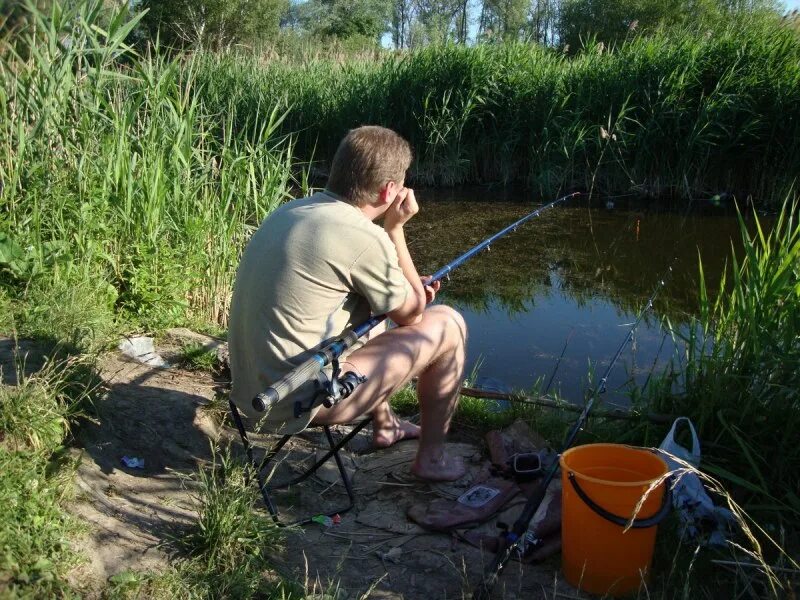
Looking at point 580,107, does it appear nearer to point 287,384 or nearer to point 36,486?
point 287,384

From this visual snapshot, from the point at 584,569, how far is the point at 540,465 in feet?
2.23

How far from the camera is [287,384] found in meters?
2.06

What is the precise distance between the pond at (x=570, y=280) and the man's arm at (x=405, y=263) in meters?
1.18

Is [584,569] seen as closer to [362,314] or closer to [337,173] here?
[362,314]

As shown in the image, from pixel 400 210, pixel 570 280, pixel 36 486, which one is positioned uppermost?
pixel 400 210

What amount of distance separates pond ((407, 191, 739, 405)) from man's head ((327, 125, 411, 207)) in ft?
5.03

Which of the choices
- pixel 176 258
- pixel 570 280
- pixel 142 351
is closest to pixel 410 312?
pixel 142 351

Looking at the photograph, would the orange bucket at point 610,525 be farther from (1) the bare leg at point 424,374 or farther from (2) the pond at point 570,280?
(2) the pond at point 570,280

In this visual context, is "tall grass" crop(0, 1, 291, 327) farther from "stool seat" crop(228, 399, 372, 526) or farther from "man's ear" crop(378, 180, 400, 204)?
"man's ear" crop(378, 180, 400, 204)

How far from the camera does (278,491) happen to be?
115 inches

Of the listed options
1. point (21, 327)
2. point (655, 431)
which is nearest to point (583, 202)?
point (655, 431)

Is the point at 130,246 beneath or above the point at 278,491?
above

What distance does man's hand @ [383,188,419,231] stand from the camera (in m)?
2.81

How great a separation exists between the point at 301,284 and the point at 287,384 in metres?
0.47
